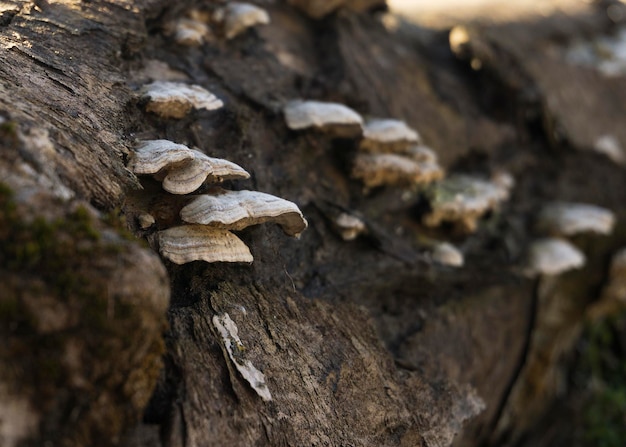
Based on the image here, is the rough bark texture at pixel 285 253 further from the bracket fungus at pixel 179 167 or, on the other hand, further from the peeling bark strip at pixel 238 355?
the bracket fungus at pixel 179 167

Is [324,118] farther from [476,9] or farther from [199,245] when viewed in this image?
[476,9]

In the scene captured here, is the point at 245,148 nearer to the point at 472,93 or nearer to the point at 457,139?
the point at 457,139

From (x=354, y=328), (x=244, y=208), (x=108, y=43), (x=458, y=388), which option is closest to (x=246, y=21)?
(x=108, y=43)

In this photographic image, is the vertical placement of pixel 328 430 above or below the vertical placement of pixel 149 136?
A: below

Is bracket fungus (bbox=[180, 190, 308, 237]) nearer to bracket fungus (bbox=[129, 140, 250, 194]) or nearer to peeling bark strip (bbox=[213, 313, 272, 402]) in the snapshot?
bracket fungus (bbox=[129, 140, 250, 194])

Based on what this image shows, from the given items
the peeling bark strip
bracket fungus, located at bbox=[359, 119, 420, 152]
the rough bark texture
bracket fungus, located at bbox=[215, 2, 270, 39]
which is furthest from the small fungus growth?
the peeling bark strip

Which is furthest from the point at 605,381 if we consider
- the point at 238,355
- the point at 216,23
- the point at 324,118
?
the point at 216,23
